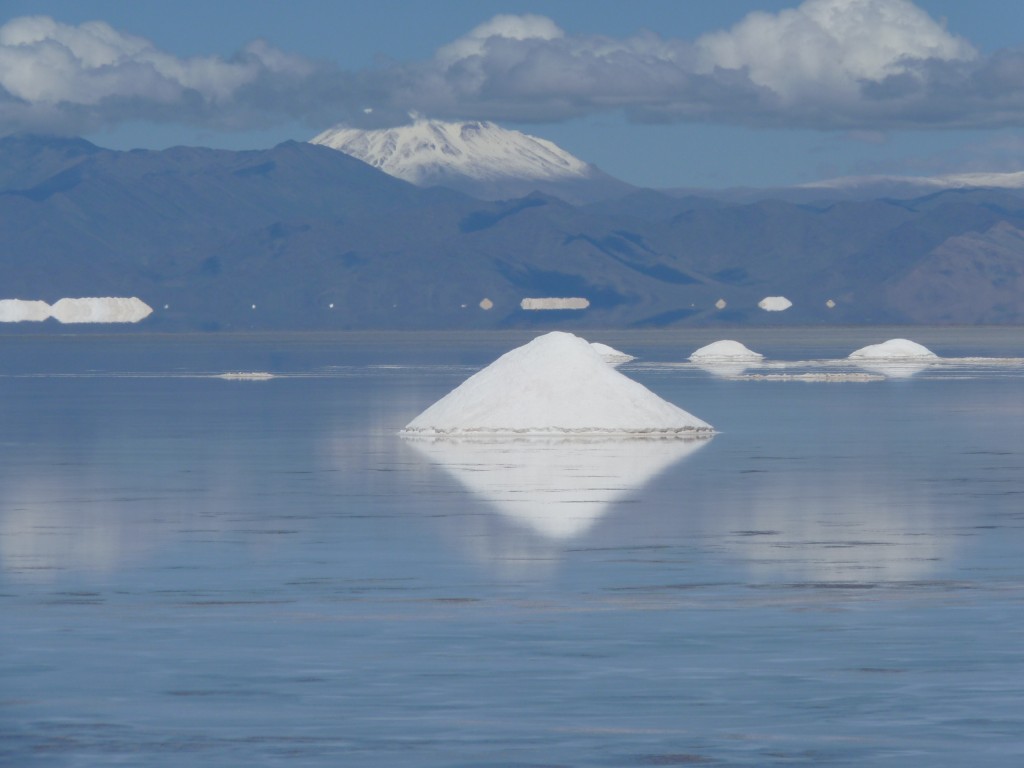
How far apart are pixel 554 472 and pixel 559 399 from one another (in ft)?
31.3

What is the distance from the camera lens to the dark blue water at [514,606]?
13258 millimetres

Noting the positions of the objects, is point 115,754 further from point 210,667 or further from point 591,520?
point 591,520

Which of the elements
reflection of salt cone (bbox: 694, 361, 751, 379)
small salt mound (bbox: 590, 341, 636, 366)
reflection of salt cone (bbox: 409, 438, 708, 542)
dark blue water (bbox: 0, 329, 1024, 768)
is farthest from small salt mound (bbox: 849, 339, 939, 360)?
dark blue water (bbox: 0, 329, 1024, 768)

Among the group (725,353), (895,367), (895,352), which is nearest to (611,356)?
(725,353)

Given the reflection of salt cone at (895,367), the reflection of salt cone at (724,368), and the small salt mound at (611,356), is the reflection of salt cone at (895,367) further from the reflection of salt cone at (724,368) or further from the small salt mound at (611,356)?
the small salt mound at (611,356)

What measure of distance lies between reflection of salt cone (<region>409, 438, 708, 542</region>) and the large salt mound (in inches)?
22.3

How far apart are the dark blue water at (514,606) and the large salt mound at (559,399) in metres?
1.47

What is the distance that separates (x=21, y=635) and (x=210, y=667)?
2589 mm

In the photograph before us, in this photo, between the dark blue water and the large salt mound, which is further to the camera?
the large salt mound

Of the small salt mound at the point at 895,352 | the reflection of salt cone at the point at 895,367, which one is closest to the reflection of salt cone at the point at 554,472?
the reflection of salt cone at the point at 895,367

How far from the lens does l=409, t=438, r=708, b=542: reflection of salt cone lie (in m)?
29.3

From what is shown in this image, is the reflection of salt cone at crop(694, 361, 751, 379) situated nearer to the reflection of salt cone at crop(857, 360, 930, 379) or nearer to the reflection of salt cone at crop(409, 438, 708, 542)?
the reflection of salt cone at crop(857, 360, 930, 379)

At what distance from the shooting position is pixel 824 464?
132 feet

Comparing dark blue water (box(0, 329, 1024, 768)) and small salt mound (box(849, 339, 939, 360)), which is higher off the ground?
small salt mound (box(849, 339, 939, 360))
